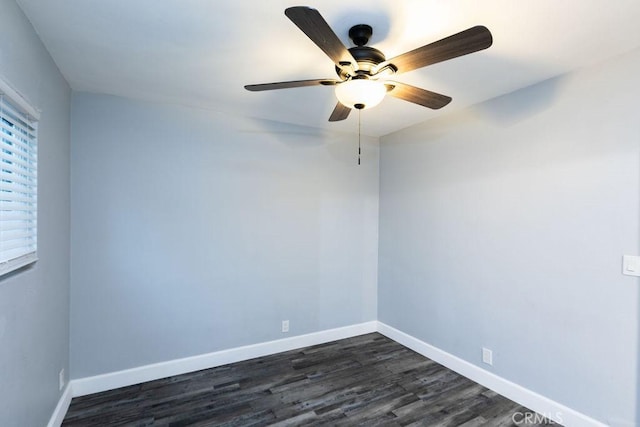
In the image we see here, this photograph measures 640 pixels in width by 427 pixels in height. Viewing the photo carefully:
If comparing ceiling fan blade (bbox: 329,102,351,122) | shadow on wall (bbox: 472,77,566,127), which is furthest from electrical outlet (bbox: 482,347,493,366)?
ceiling fan blade (bbox: 329,102,351,122)

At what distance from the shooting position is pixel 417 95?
74.6 inches

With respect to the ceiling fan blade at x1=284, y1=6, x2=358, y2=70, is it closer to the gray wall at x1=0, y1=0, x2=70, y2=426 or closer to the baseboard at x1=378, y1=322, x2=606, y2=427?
the gray wall at x1=0, y1=0, x2=70, y2=426

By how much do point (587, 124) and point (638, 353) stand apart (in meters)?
1.45

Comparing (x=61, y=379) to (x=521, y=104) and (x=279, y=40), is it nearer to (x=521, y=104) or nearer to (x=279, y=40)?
(x=279, y=40)

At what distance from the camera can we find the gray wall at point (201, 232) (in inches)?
101

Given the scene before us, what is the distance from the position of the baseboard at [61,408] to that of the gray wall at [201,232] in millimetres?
156

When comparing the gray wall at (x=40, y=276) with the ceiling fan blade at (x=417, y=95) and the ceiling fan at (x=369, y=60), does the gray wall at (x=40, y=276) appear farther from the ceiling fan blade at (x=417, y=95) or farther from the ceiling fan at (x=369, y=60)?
the ceiling fan blade at (x=417, y=95)

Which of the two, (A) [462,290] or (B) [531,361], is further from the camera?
(A) [462,290]

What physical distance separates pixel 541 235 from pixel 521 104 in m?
1.02

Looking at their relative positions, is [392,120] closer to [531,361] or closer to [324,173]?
[324,173]

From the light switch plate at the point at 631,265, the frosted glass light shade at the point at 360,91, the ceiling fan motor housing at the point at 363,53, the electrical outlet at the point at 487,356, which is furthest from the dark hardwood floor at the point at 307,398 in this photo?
the ceiling fan motor housing at the point at 363,53

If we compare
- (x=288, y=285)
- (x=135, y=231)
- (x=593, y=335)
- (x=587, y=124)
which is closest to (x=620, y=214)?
(x=587, y=124)

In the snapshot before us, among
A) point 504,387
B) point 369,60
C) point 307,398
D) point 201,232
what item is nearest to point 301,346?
point 307,398

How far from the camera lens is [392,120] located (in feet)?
10.6
